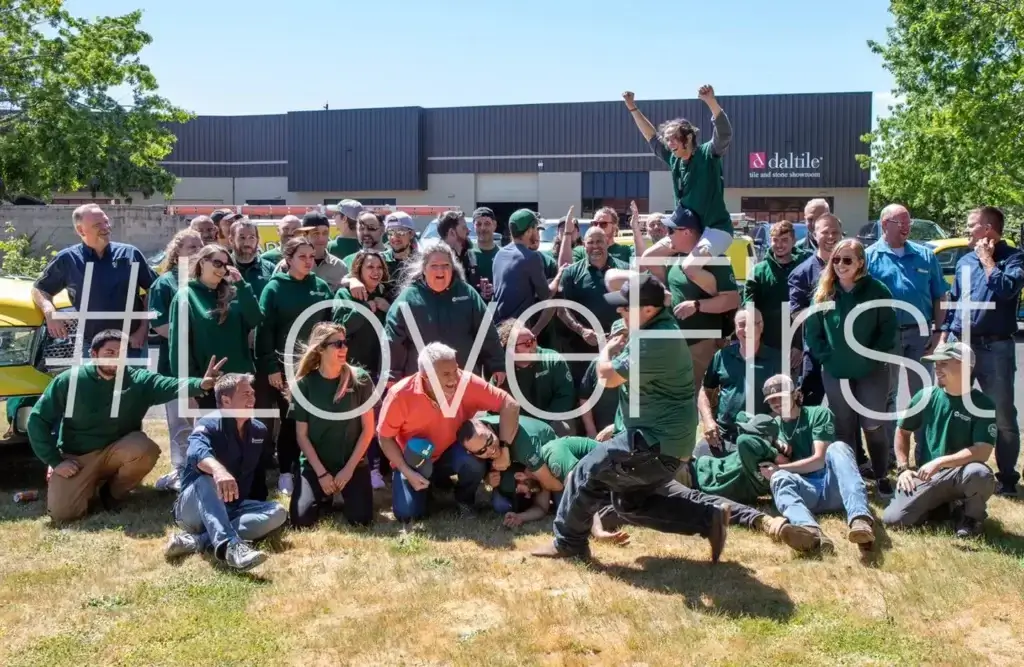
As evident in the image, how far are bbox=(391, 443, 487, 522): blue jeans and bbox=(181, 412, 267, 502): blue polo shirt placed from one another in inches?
36.8

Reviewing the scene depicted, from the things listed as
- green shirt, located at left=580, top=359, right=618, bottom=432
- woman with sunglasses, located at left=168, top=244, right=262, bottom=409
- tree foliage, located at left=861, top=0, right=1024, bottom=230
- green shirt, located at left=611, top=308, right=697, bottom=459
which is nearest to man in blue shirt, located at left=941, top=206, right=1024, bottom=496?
green shirt, located at left=580, top=359, right=618, bottom=432

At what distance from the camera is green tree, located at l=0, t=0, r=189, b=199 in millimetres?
20984

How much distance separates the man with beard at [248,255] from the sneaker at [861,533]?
4.41m

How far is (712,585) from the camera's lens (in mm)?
4926

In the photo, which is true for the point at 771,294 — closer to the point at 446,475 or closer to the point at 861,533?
the point at 861,533

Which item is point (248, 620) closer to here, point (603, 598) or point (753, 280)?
point (603, 598)

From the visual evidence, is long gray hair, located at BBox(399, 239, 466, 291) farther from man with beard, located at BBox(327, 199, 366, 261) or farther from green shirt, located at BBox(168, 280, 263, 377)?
man with beard, located at BBox(327, 199, 366, 261)

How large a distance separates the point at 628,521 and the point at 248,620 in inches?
81.9

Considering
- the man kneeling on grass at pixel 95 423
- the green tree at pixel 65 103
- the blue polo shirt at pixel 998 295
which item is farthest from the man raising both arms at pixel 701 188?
the green tree at pixel 65 103

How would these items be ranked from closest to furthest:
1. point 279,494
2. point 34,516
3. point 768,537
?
point 768,537 → point 34,516 → point 279,494

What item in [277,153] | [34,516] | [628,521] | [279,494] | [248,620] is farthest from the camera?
[277,153]

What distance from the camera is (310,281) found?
6.95 metres

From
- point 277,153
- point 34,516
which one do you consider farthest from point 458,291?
point 277,153

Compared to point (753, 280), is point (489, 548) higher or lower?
lower
